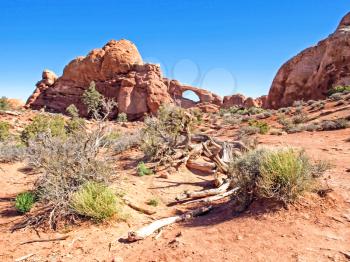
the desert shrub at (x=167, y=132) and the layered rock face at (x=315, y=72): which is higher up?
the layered rock face at (x=315, y=72)

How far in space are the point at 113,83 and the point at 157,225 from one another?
3443cm

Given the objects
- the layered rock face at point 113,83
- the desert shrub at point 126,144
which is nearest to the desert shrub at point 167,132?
the desert shrub at point 126,144

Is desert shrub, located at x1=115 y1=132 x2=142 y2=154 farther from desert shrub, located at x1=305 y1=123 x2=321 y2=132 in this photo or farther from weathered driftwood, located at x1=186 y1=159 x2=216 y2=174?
desert shrub, located at x1=305 y1=123 x2=321 y2=132

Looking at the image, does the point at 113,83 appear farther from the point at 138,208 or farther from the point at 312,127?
the point at 138,208

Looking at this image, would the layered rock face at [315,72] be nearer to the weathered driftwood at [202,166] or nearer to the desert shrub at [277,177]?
the weathered driftwood at [202,166]

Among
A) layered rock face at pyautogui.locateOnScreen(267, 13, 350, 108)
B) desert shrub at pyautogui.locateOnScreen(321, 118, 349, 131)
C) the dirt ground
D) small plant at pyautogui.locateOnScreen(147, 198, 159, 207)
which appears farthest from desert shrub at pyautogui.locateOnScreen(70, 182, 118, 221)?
layered rock face at pyautogui.locateOnScreen(267, 13, 350, 108)

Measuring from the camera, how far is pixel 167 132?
9.85 m

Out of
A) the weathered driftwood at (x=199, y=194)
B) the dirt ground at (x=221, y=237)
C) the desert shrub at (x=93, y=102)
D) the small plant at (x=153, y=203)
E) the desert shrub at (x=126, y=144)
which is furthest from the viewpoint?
the desert shrub at (x=126, y=144)

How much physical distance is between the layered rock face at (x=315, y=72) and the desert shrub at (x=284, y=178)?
86.9 feet

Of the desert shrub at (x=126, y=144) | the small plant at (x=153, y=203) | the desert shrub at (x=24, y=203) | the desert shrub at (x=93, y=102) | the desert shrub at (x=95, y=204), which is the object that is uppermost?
the desert shrub at (x=93, y=102)

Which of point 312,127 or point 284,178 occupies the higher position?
→ point 312,127

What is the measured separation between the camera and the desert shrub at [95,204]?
14.5ft

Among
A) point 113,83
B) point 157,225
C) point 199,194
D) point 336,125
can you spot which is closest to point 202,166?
point 199,194

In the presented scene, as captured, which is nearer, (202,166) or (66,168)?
(66,168)
